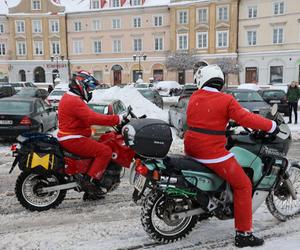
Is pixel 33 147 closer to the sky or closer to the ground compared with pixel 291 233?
closer to the sky

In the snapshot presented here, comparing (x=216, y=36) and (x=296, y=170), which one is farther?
(x=216, y=36)

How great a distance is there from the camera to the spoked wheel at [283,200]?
14.8 ft

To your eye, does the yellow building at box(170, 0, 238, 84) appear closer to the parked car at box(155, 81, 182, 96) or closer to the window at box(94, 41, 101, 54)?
the parked car at box(155, 81, 182, 96)

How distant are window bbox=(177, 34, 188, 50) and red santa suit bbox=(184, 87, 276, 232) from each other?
166ft

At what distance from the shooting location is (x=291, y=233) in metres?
4.25

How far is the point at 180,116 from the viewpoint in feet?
41.1

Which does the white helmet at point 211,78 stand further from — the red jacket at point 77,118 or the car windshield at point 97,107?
the car windshield at point 97,107

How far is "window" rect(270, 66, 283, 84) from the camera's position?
157ft

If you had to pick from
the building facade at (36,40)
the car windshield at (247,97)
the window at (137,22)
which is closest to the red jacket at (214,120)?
the car windshield at (247,97)

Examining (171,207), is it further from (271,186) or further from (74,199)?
(74,199)

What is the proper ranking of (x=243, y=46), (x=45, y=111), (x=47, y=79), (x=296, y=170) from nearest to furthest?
(x=296, y=170) → (x=45, y=111) → (x=243, y=46) → (x=47, y=79)

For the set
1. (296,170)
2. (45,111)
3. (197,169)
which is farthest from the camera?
(45,111)

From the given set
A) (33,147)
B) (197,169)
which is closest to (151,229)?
(197,169)

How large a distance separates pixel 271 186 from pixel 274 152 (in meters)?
0.41
